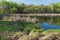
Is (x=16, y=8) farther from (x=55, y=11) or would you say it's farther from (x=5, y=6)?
(x=55, y=11)

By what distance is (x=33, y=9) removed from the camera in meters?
76.2

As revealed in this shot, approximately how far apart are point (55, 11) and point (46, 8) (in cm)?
331

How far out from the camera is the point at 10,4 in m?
76.6

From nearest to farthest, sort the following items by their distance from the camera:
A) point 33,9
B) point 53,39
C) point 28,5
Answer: point 53,39, point 33,9, point 28,5

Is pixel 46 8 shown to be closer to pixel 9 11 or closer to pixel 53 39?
pixel 9 11

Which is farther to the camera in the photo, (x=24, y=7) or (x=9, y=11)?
(x=24, y=7)

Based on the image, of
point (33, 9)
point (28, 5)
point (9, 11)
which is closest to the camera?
point (9, 11)

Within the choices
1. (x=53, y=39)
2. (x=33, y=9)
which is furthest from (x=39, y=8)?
(x=53, y=39)

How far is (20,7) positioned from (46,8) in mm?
9405

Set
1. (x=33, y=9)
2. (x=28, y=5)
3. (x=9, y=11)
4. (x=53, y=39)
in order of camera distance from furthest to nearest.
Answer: (x=28, y=5)
(x=33, y=9)
(x=9, y=11)
(x=53, y=39)

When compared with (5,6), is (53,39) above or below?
above

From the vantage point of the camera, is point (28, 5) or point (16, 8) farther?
point (28, 5)

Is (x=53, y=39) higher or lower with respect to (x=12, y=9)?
higher

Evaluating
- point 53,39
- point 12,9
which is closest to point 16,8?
point 12,9
